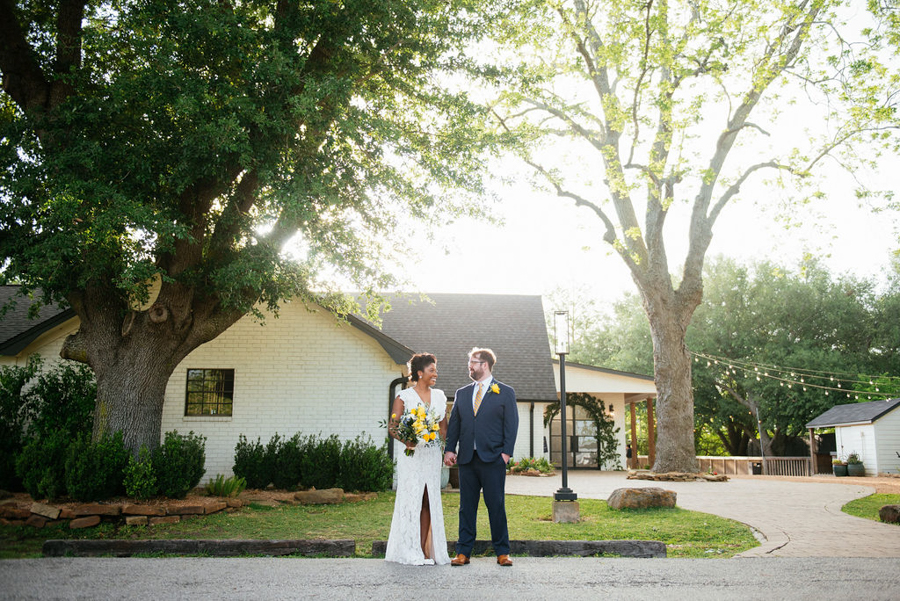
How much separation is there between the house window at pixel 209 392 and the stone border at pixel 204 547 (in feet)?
31.1

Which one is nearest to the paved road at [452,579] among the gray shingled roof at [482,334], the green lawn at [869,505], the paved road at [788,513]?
the paved road at [788,513]

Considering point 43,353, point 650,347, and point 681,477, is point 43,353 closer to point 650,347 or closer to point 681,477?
point 681,477

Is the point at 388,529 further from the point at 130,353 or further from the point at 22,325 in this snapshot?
the point at 22,325

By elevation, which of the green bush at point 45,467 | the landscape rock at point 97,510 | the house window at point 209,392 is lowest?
the landscape rock at point 97,510

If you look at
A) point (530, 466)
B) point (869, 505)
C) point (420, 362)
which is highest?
point (420, 362)

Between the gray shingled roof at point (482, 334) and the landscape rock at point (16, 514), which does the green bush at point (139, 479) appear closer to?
the landscape rock at point (16, 514)

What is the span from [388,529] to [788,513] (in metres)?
6.64

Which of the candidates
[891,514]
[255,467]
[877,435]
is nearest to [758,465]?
[877,435]

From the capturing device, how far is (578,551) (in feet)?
22.6

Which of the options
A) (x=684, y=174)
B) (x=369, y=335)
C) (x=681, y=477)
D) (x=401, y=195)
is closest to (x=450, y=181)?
(x=401, y=195)

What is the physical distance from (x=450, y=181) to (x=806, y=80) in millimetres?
12882

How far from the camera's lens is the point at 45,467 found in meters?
10.9

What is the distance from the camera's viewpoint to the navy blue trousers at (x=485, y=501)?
245 inches

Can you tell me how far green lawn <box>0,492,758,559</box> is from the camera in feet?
26.9
